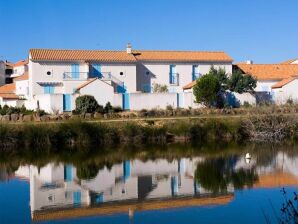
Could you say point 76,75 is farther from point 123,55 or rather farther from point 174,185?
point 174,185

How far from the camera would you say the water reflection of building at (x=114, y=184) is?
18266mm

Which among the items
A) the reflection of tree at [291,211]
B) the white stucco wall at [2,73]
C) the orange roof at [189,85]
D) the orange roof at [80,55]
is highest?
the white stucco wall at [2,73]

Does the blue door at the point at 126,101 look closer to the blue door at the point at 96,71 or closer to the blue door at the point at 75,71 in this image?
the blue door at the point at 96,71

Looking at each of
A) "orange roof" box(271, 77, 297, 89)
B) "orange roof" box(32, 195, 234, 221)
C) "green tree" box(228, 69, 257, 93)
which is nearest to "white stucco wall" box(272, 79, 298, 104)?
"orange roof" box(271, 77, 297, 89)

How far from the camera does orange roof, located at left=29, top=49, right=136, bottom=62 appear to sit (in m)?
49.8

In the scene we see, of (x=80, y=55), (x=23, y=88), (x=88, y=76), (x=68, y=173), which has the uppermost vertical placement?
(x=80, y=55)

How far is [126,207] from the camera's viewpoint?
16.9m

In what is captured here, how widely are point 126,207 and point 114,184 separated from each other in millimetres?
4431

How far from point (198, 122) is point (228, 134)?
2.29 metres

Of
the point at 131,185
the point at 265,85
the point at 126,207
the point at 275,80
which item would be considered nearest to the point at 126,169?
the point at 131,185

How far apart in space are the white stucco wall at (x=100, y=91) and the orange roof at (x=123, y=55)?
21.8 feet

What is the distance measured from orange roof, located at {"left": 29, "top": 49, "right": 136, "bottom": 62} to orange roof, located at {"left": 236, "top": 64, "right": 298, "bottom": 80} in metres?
14.0

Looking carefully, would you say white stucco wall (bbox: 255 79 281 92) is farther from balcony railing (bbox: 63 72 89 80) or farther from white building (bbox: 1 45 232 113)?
balcony railing (bbox: 63 72 89 80)

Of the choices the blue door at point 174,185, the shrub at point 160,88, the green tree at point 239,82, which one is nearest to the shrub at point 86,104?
the shrub at point 160,88
